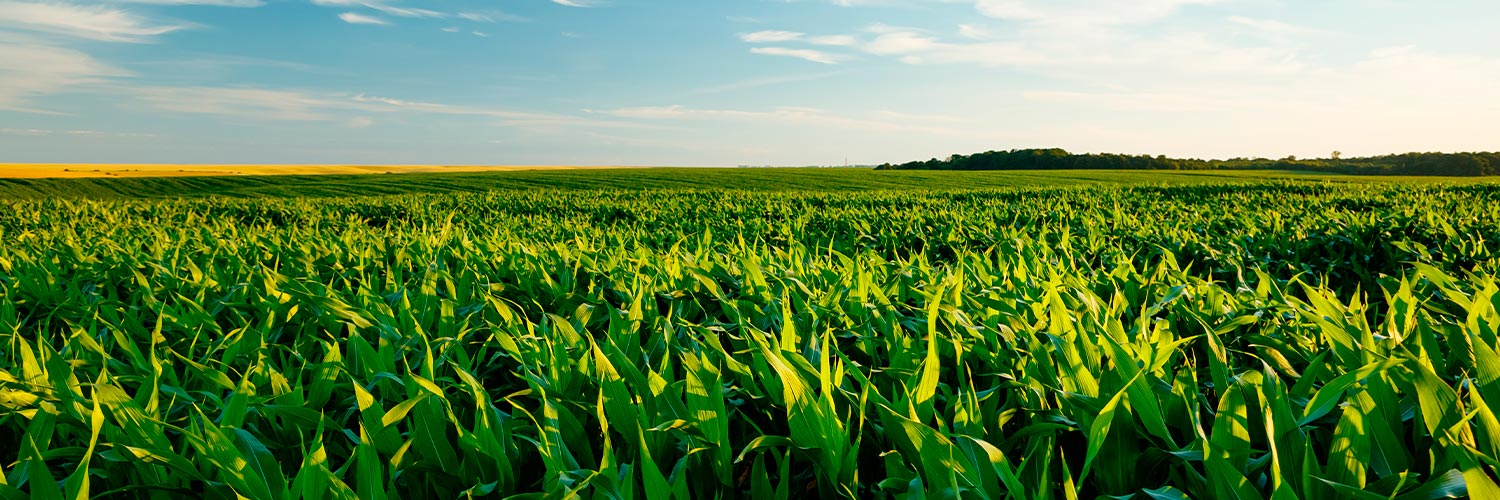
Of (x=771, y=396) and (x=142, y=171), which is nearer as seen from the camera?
(x=771, y=396)

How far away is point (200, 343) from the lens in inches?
94.0

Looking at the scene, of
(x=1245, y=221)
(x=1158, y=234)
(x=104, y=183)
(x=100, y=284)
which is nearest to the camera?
(x=100, y=284)

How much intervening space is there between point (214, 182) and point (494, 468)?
5176cm

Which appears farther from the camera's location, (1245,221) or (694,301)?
(1245,221)

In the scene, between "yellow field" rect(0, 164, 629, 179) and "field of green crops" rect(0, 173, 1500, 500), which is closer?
"field of green crops" rect(0, 173, 1500, 500)

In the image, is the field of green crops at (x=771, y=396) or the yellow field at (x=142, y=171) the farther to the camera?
the yellow field at (x=142, y=171)

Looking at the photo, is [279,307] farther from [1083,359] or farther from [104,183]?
[104,183]

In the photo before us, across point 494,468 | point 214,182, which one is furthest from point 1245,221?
point 214,182

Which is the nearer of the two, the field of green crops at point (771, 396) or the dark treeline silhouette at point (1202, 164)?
the field of green crops at point (771, 396)

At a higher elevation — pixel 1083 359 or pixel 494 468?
pixel 1083 359

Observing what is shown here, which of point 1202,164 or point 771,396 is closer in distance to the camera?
point 771,396

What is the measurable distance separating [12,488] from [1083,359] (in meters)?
2.06

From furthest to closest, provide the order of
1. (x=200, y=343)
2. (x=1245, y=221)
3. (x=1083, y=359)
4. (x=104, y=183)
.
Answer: (x=104, y=183), (x=1245, y=221), (x=200, y=343), (x=1083, y=359)

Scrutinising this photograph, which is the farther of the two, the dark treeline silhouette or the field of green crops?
the dark treeline silhouette
